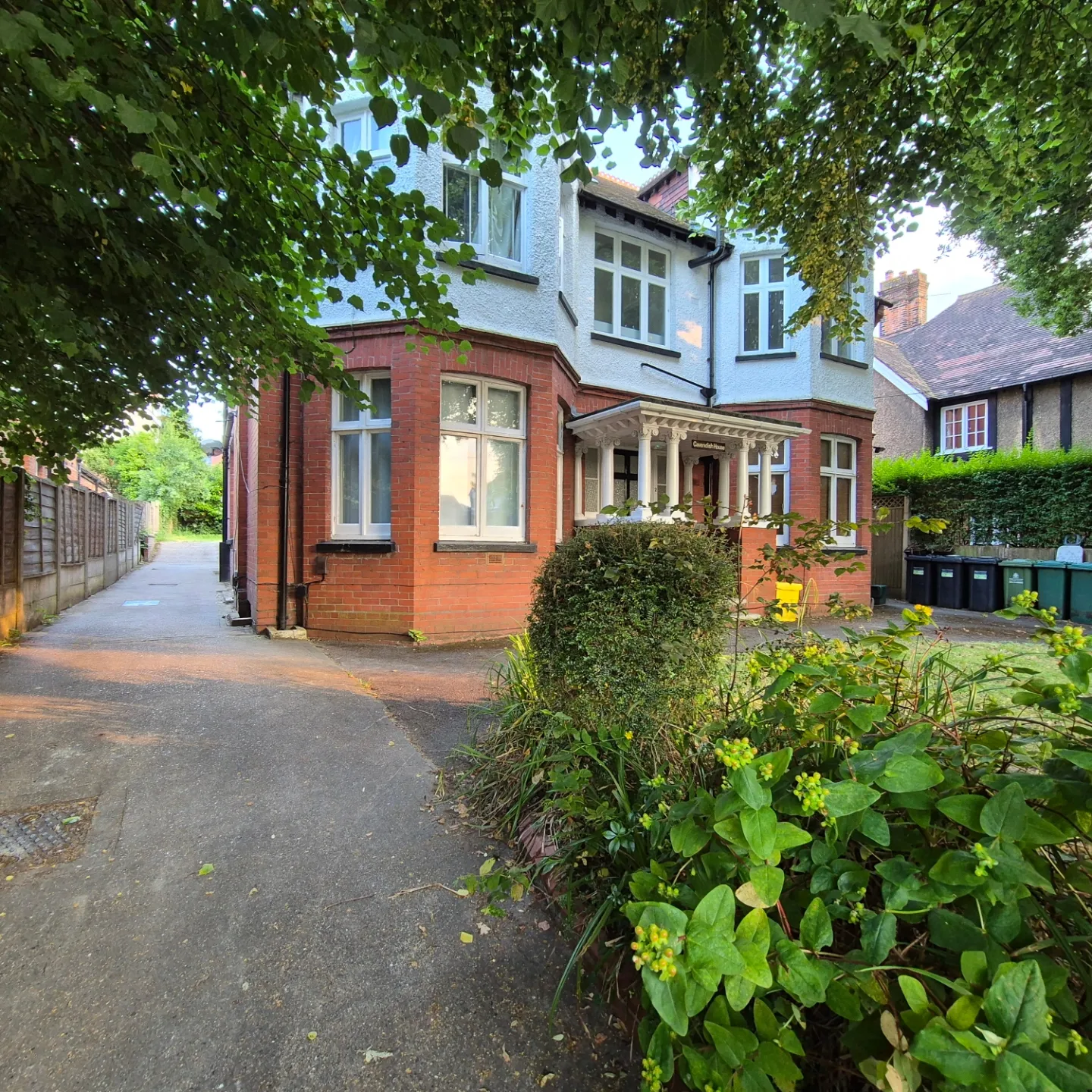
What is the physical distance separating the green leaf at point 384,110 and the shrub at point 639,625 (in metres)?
1.94

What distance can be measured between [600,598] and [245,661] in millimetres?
4710

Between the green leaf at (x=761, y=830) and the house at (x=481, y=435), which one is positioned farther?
the house at (x=481, y=435)

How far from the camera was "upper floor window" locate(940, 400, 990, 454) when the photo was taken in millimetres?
18453

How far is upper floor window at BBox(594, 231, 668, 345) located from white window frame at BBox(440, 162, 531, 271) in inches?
85.1

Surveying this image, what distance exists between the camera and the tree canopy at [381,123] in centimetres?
216

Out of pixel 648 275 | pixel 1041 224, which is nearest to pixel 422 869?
pixel 648 275

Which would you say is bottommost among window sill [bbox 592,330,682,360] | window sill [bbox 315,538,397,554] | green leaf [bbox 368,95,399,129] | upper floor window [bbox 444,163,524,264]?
window sill [bbox 315,538,397,554]

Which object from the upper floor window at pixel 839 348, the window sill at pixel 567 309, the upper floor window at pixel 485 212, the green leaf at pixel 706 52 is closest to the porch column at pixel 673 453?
the window sill at pixel 567 309

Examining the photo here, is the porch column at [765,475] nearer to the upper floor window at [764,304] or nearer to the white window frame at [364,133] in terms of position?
the upper floor window at [764,304]

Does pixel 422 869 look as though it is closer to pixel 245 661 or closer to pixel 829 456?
pixel 245 661

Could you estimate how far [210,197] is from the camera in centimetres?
225

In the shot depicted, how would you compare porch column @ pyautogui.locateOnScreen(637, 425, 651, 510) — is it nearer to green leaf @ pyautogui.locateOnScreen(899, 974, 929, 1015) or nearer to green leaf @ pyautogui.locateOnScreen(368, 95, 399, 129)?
green leaf @ pyautogui.locateOnScreen(368, 95, 399, 129)

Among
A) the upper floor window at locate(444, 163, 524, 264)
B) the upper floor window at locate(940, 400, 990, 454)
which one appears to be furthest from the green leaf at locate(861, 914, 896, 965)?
the upper floor window at locate(940, 400, 990, 454)

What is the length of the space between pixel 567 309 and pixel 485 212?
1795 mm
